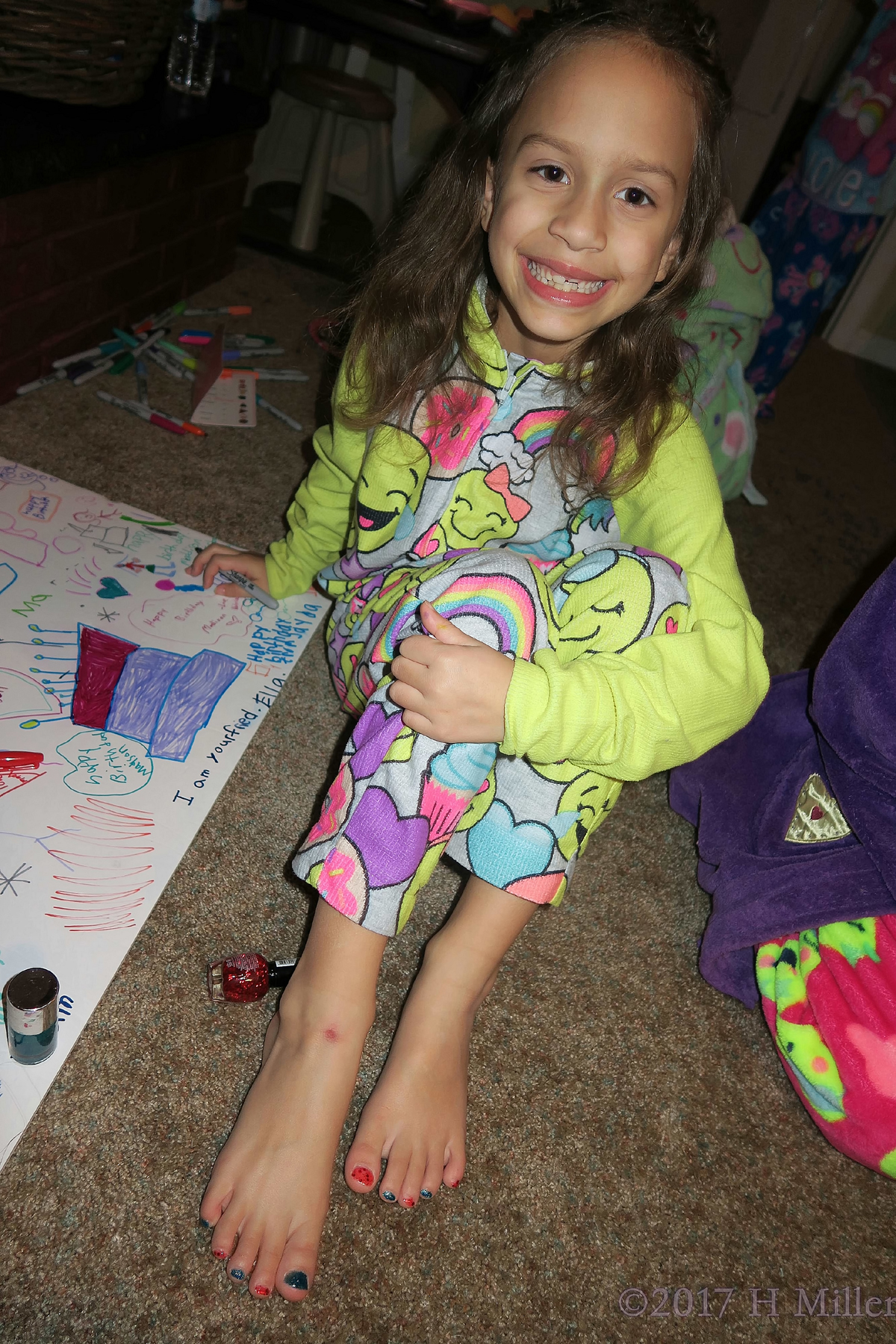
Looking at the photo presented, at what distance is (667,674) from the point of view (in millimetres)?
643

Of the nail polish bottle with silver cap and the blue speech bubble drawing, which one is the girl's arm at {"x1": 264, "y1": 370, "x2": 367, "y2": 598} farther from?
the nail polish bottle with silver cap

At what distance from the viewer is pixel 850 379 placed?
2.47 m

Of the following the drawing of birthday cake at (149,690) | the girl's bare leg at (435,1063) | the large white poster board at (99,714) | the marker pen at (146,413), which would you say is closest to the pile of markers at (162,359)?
the marker pen at (146,413)

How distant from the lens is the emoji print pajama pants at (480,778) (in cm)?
62

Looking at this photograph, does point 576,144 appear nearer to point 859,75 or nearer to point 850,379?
point 859,75

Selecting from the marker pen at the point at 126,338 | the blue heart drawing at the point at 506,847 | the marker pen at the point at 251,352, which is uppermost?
the blue heart drawing at the point at 506,847

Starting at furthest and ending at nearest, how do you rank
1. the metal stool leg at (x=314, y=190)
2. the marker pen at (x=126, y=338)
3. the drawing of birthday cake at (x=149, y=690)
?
1. the metal stool leg at (x=314, y=190)
2. the marker pen at (x=126, y=338)
3. the drawing of birthday cake at (x=149, y=690)

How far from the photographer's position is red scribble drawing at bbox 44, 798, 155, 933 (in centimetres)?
66

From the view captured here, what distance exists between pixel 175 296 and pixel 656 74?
1.06 meters

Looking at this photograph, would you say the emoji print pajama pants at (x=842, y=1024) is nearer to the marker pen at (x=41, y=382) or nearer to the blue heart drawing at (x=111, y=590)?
the blue heart drawing at (x=111, y=590)

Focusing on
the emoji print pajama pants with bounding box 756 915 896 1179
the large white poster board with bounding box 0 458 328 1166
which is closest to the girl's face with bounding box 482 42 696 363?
the large white poster board with bounding box 0 458 328 1166

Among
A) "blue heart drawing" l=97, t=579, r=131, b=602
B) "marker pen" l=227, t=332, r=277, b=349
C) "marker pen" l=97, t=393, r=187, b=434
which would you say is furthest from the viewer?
"marker pen" l=227, t=332, r=277, b=349

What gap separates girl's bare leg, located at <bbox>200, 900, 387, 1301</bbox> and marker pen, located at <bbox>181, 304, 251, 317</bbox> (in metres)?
1.17

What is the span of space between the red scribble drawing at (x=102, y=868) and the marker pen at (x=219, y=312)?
104 cm
